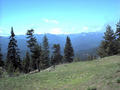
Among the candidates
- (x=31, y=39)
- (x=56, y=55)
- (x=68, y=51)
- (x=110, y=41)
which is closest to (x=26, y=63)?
(x=56, y=55)

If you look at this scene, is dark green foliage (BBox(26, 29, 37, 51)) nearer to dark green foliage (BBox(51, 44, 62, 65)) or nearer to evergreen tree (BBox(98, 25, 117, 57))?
dark green foliage (BBox(51, 44, 62, 65))

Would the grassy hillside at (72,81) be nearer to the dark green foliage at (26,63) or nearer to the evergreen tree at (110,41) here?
the evergreen tree at (110,41)

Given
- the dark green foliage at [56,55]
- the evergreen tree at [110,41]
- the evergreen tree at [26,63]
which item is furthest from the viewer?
the dark green foliage at [56,55]

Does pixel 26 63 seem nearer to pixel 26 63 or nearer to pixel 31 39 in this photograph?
pixel 26 63

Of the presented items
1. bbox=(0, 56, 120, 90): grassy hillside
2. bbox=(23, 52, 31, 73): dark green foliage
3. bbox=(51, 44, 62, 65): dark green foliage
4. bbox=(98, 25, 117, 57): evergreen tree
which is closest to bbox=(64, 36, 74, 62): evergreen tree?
bbox=(51, 44, 62, 65): dark green foliage

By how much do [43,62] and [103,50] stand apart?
1930 centimetres

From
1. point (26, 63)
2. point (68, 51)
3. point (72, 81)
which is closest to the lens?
point (72, 81)

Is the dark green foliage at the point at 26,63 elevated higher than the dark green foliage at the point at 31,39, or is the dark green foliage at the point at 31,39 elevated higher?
the dark green foliage at the point at 31,39

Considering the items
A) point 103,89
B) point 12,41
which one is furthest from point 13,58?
point 103,89

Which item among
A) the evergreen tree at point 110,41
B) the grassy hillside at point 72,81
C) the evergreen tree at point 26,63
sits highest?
the evergreen tree at point 110,41

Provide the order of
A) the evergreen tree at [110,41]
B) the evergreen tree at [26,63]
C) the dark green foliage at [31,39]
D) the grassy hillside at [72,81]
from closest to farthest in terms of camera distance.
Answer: the grassy hillside at [72,81] < the dark green foliage at [31,39] < the evergreen tree at [110,41] < the evergreen tree at [26,63]

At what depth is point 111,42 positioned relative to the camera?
1425 inches

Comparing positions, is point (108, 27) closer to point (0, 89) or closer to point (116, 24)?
point (116, 24)

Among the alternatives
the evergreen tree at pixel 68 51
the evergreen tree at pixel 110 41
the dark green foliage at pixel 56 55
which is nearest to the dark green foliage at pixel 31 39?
the evergreen tree at pixel 68 51
